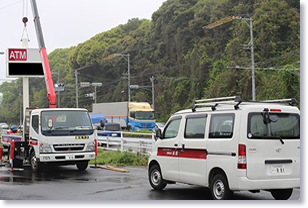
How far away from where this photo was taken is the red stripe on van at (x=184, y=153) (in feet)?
31.0

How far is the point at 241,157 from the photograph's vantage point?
845 centimetres

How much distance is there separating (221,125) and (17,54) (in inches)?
783

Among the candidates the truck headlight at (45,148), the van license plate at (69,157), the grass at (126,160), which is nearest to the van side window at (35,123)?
the truck headlight at (45,148)

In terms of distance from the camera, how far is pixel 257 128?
862cm

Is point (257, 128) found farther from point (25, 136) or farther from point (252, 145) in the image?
point (25, 136)

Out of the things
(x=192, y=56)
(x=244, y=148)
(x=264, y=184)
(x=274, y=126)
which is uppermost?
(x=192, y=56)

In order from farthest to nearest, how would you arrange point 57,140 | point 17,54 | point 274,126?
1. point 17,54
2. point 57,140
3. point 274,126

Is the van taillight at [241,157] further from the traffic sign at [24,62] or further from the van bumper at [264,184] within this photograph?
the traffic sign at [24,62]

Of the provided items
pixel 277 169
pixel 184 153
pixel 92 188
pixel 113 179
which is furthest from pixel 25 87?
pixel 277 169

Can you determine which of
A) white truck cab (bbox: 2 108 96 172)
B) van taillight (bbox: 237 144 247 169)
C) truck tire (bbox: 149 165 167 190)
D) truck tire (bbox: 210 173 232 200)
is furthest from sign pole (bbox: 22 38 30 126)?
van taillight (bbox: 237 144 247 169)

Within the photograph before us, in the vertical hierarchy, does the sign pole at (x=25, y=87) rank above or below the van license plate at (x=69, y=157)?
above

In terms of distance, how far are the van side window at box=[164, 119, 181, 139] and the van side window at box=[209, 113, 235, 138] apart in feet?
4.52

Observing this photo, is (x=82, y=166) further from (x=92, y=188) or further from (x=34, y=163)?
(x=92, y=188)

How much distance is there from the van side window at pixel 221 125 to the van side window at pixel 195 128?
0.32m
